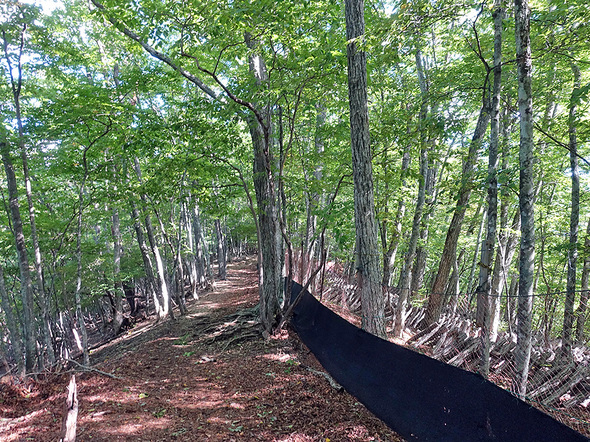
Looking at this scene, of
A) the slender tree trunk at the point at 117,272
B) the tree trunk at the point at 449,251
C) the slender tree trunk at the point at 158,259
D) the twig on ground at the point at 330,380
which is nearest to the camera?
the twig on ground at the point at 330,380

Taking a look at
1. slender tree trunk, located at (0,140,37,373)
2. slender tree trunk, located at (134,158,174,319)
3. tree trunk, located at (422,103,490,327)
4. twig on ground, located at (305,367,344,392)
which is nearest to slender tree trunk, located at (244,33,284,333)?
twig on ground, located at (305,367,344,392)

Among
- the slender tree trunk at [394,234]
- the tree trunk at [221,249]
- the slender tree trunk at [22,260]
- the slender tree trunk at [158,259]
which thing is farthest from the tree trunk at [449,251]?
the tree trunk at [221,249]

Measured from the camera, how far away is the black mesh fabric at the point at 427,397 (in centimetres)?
240

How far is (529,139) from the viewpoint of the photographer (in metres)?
4.31

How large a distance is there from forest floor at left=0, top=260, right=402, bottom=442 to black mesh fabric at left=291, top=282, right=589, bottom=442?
0.84 ft

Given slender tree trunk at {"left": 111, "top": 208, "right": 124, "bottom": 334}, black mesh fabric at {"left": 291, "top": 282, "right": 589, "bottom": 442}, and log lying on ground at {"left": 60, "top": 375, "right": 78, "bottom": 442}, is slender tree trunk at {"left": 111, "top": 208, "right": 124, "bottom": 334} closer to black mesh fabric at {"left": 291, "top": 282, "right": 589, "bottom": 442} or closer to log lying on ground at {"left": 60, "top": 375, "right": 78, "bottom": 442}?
log lying on ground at {"left": 60, "top": 375, "right": 78, "bottom": 442}

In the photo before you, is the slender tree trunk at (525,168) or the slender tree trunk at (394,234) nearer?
the slender tree trunk at (525,168)

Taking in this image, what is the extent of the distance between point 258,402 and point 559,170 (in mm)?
11222

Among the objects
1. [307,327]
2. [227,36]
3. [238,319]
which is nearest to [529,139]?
[307,327]

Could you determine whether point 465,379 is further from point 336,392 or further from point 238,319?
point 238,319

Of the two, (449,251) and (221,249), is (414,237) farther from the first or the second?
(221,249)

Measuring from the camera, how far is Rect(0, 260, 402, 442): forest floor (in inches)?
152

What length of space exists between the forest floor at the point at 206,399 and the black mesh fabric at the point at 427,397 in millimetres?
256

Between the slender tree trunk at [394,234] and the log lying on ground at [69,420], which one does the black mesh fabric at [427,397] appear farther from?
the slender tree trunk at [394,234]
